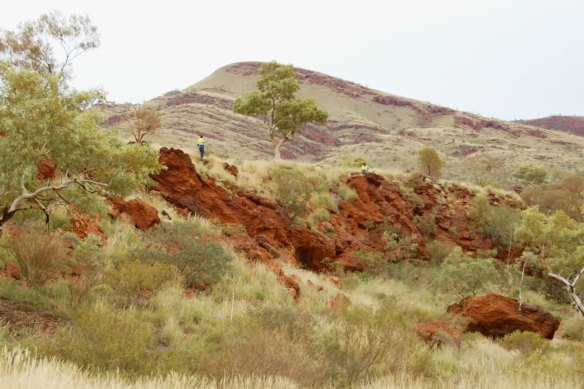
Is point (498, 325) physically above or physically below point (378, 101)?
below

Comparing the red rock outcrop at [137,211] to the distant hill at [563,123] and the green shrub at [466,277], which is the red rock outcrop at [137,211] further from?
the distant hill at [563,123]

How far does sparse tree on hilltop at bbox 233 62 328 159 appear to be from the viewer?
33.0 meters

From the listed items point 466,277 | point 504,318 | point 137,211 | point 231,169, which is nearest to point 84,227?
point 137,211

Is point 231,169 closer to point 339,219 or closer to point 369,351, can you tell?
point 339,219

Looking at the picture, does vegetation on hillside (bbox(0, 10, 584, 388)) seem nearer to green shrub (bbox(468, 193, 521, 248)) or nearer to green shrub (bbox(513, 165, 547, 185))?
green shrub (bbox(468, 193, 521, 248))

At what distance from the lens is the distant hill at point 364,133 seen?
190 feet

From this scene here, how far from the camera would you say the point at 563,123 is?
456 ft

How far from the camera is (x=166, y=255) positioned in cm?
993

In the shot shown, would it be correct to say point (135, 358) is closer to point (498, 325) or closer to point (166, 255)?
point (166, 255)

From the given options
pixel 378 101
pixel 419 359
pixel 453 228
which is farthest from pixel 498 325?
pixel 378 101

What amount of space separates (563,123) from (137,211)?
15801 centimetres

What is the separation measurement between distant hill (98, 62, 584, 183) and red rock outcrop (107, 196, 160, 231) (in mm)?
26652

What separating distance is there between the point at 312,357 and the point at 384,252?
15495mm

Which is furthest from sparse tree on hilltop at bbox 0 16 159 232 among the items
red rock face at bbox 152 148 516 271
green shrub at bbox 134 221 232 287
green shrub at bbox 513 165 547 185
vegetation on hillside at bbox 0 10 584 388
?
green shrub at bbox 513 165 547 185
